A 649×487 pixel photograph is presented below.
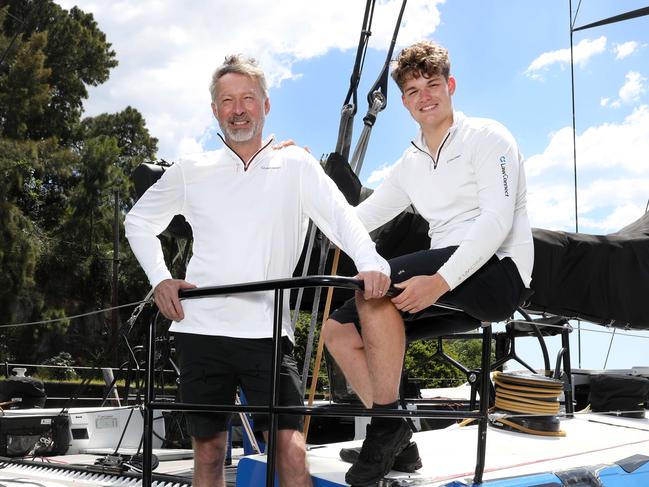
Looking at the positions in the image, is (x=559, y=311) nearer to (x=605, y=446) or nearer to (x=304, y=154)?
(x=605, y=446)

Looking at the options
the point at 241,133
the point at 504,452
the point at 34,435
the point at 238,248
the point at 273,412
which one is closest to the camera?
the point at 273,412

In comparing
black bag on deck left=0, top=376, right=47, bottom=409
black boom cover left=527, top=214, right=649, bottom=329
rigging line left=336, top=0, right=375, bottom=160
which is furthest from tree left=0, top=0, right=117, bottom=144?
black boom cover left=527, top=214, right=649, bottom=329

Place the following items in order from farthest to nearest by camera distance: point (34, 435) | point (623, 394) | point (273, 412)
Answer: point (34, 435) < point (623, 394) < point (273, 412)

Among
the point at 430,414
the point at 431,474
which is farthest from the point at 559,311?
the point at 430,414

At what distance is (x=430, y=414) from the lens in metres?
2.23

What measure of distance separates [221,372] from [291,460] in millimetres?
383

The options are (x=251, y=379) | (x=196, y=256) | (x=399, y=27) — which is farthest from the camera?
(x=399, y=27)

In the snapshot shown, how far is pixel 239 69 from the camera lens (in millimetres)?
2688

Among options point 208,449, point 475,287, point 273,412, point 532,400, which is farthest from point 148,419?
point 532,400

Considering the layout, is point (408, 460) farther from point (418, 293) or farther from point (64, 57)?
point (64, 57)

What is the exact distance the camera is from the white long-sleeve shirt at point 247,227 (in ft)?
8.15

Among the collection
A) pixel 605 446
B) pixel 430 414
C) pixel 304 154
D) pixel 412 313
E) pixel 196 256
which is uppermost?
pixel 304 154

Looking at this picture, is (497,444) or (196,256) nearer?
(196,256)

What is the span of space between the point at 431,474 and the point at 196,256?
110 centimetres
